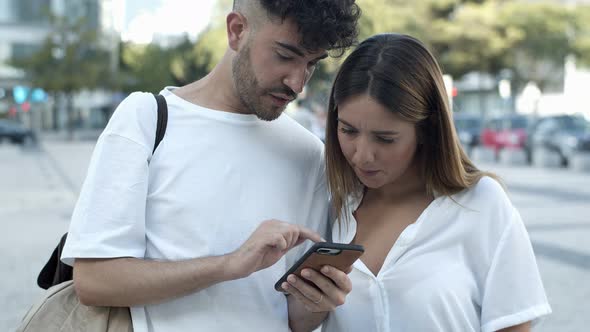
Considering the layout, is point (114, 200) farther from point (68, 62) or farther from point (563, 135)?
point (68, 62)

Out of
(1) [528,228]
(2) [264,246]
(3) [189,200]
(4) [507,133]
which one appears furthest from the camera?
(4) [507,133]

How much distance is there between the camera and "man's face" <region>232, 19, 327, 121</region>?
2342 millimetres

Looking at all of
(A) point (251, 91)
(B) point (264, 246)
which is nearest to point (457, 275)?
(B) point (264, 246)

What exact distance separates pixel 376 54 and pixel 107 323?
1.08 m

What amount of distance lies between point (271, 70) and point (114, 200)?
57cm

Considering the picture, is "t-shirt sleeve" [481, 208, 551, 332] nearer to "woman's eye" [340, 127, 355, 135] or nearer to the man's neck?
"woman's eye" [340, 127, 355, 135]

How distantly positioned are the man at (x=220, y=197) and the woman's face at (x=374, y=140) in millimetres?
159

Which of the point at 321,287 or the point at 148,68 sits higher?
the point at 321,287

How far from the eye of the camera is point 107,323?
2178 mm

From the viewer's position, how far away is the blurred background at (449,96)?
988 centimetres

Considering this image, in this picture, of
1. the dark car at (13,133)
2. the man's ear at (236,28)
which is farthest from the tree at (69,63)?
the man's ear at (236,28)

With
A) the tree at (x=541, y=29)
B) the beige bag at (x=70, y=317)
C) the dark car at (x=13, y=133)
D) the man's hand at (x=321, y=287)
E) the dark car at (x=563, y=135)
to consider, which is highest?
the man's hand at (x=321, y=287)

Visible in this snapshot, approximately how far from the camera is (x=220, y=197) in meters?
2.28

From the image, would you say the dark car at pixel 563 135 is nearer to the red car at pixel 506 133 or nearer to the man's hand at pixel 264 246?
the red car at pixel 506 133
